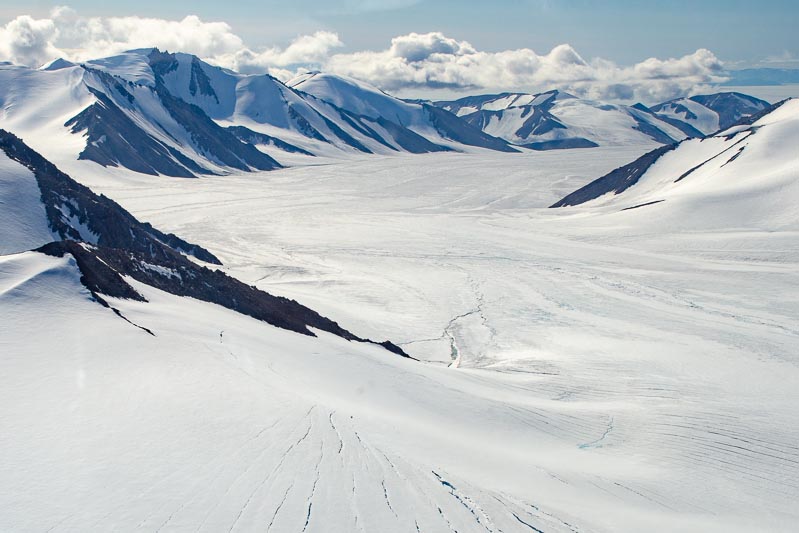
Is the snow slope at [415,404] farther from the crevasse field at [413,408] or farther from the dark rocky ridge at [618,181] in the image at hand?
the dark rocky ridge at [618,181]

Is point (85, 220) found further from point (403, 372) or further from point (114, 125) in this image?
point (114, 125)

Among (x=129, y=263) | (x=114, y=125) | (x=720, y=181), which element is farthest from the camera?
(x=114, y=125)

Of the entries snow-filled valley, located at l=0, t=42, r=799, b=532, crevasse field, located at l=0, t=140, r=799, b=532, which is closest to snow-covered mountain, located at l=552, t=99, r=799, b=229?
snow-filled valley, located at l=0, t=42, r=799, b=532

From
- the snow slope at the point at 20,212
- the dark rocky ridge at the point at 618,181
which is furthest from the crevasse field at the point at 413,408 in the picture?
the dark rocky ridge at the point at 618,181

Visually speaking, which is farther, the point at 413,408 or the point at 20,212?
the point at 20,212

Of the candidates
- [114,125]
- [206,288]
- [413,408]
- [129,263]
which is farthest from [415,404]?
[114,125]

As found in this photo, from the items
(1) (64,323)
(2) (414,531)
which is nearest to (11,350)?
(1) (64,323)

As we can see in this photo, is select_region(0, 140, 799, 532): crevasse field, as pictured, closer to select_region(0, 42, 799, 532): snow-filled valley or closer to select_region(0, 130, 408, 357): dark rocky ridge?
select_region(0, 42, 799, 532): snow-filled valley
